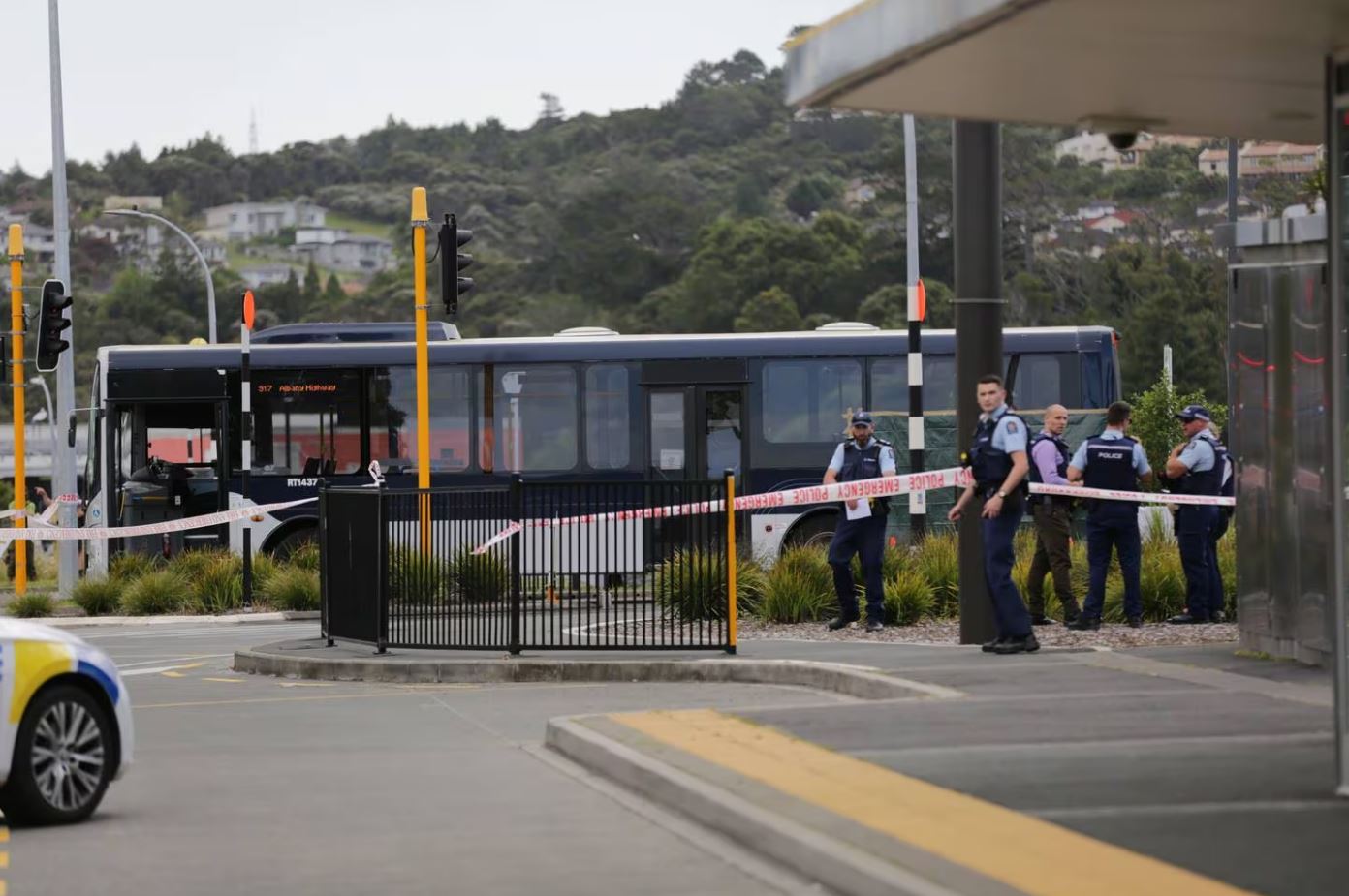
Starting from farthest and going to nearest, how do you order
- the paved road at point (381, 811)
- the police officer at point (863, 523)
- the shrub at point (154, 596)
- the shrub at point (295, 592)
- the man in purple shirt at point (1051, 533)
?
the shrub at point (154, 596)
the shrub at point (295, 592)
the police officer at point (863, 523)
the man in purple shirt at point (1051, 533)
the paved road at point (381, 811)

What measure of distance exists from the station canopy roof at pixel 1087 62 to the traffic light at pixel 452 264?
12402mm

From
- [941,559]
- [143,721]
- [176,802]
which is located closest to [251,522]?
[941,559]

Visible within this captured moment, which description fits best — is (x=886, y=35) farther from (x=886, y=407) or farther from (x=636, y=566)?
(x=886, y=407)

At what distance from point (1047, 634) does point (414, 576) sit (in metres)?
5.07

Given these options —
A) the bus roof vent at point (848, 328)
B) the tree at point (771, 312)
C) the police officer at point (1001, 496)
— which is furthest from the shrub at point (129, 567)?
the tree at point (771, 312)

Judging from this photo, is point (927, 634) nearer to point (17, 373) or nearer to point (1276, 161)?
point (17, 373)

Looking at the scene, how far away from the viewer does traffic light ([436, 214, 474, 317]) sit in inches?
938

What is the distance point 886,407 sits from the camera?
2967cm

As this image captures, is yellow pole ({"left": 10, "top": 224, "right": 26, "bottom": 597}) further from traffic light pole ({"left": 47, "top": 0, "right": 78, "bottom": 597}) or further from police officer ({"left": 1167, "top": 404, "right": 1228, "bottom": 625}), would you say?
police officer ({"left": 1167, "top": 404, "right": 1228, "bottom": 625})

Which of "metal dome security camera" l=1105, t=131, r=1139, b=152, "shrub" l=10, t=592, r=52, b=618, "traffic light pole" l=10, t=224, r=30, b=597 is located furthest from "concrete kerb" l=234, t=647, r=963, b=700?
"traffic light pole" l=10, t=224, r=30, b=597

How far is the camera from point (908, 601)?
19547mm

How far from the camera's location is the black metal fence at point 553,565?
1711cm

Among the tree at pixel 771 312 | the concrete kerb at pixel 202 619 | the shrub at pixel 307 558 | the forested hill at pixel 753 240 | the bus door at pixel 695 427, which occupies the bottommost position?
the concrete kerb at pixel 202 619

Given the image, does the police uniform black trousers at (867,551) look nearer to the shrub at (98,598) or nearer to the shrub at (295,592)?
the shrub at (295,592)
